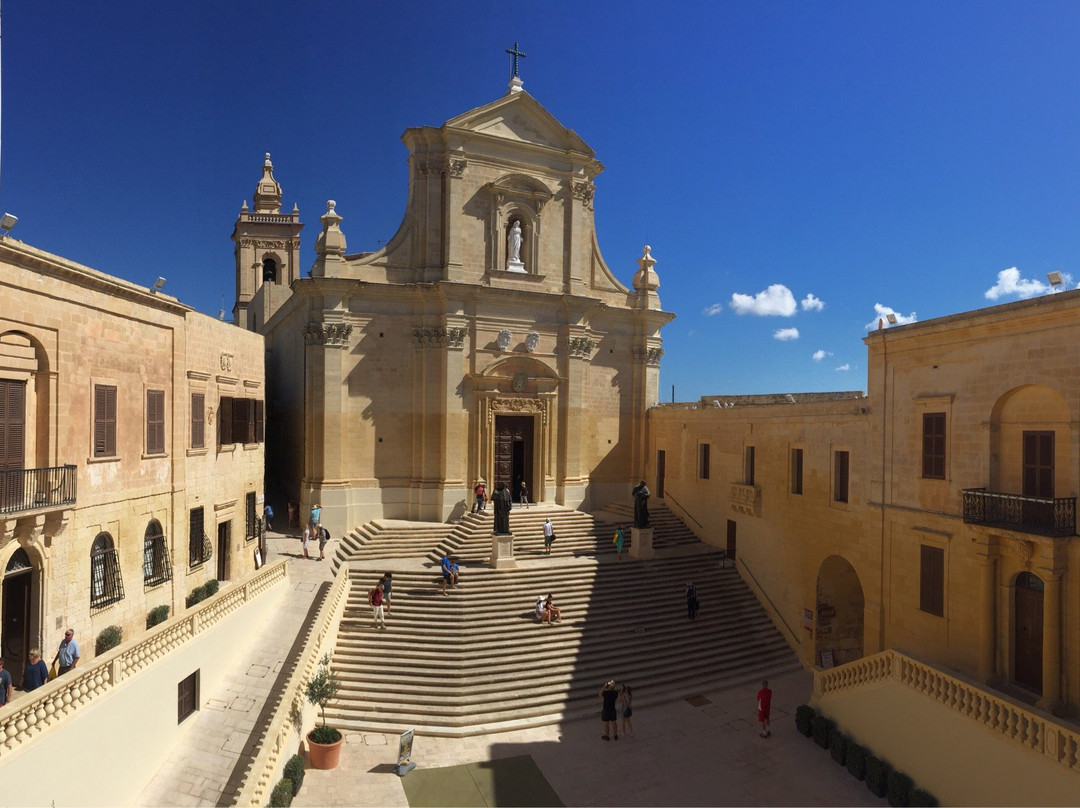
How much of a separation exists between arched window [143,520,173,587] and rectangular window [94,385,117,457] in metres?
2.42

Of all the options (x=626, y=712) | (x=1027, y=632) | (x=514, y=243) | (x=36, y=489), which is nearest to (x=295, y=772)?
(x=36, y=489)

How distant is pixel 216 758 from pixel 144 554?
16.2ft

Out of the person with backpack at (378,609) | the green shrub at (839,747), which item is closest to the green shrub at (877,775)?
the green shrub at (839,747)

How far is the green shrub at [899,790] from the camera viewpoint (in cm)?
1363

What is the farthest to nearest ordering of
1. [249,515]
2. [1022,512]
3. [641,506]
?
[641,506]
[249,515]
[1022,512]

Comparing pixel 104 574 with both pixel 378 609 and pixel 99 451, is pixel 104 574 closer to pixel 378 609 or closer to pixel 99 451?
pixel 99 451

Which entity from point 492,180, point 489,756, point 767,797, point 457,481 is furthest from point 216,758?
point 492,180

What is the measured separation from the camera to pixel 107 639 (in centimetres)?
1343

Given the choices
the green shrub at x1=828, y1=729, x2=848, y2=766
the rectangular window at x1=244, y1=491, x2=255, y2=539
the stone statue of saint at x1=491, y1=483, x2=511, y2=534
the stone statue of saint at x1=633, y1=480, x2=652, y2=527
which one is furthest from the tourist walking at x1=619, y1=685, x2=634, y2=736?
the rectangular window at x1=244, y1=491, x2=255, y2=539

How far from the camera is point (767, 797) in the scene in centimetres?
1379

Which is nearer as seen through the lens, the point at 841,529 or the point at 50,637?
the point at 50,637

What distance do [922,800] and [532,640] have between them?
10.1m

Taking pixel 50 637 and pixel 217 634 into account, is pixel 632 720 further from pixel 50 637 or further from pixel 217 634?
A: pixel 50 637

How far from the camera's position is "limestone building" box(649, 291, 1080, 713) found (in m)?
13.7
